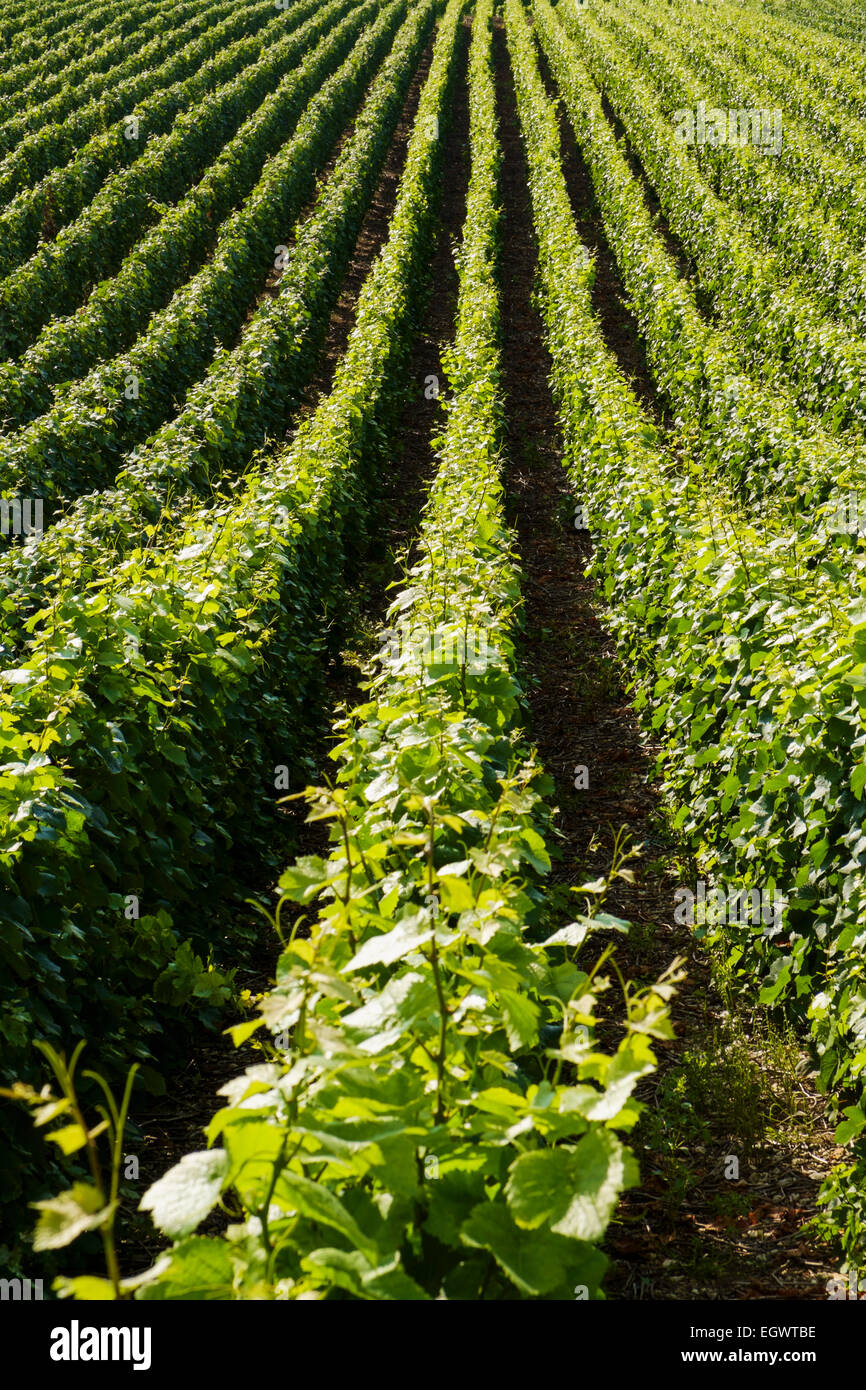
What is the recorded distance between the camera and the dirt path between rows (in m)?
3.65

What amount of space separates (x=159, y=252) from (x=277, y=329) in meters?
5.16

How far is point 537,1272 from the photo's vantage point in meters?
1.50
